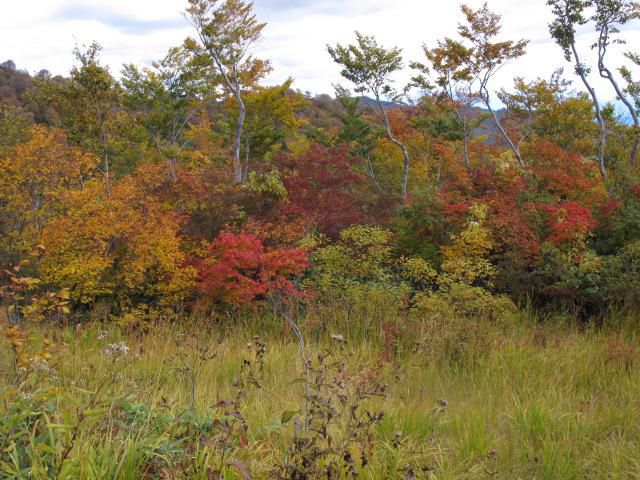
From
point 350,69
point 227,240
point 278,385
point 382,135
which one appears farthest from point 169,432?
point 382,135

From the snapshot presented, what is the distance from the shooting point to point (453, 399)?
477 centimetres

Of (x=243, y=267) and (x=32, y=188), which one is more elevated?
(x=32, y=188)

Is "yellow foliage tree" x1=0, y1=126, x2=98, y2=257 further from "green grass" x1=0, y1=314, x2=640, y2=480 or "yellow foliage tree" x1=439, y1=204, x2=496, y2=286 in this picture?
"yellow foliage tree" x1=439, y1=204, x2=496, y2=286

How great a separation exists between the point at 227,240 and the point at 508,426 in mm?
4472

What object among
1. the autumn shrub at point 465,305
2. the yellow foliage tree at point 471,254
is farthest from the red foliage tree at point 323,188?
the autumn shrub at point 465,305

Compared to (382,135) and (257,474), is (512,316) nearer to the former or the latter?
(257,474)

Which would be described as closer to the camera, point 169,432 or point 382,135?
point 169,432

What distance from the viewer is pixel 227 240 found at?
7.44m

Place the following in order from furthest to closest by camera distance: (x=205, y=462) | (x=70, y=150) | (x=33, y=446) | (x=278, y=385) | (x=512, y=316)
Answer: (x=70, y=150) < (x=512, y=316) < (x=278, y=385) < (x=205, y=462) < (x=33, y=446)

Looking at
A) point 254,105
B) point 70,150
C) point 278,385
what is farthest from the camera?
point 254,105

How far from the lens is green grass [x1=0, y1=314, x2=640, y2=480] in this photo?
3.26 meters

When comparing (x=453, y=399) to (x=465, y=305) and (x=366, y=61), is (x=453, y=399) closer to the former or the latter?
(x=465, y=305)

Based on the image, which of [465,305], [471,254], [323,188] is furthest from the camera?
[323,188]

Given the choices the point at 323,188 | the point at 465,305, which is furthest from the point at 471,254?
the point at 323,188
